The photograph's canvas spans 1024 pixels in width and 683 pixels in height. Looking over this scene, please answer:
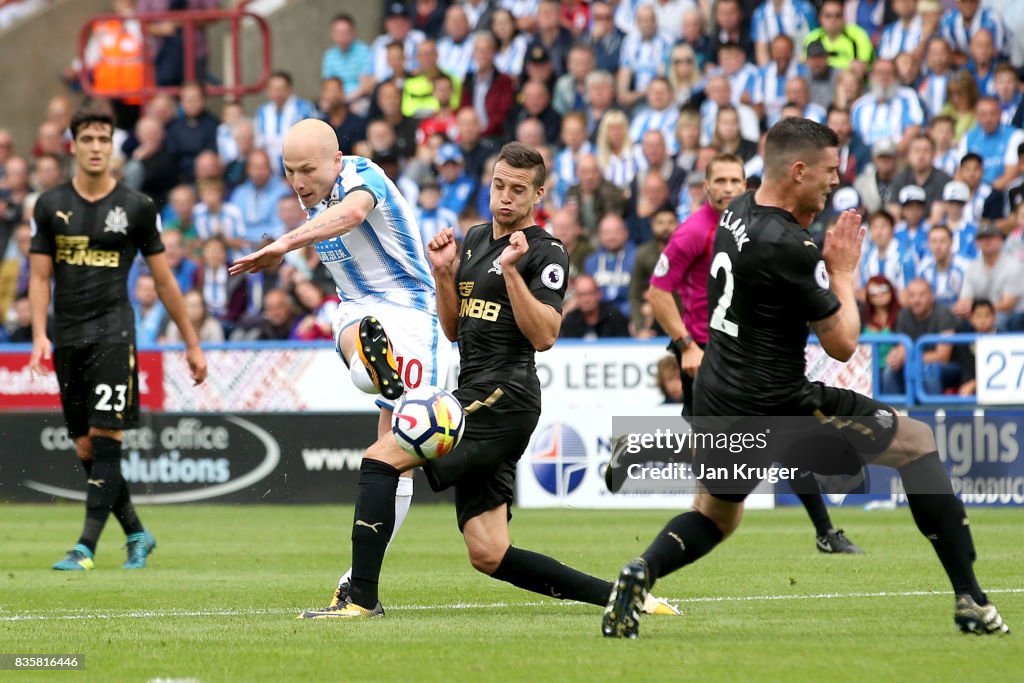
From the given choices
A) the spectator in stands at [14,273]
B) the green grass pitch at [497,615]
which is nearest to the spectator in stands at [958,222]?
the green grass pitch at [497,615]

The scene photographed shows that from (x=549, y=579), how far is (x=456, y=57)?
15157 millimetres

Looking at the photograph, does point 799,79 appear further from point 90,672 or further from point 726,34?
point 90,672

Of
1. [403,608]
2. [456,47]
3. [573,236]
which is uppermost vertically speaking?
[456,47]

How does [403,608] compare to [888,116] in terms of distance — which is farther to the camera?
[888,116]

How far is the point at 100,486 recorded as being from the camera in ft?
34.7

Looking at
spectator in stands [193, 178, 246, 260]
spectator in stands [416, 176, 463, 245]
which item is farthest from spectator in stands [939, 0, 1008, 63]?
spectator in stands [193, 178, 246, 260]

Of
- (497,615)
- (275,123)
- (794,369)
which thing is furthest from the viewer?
(275,123)

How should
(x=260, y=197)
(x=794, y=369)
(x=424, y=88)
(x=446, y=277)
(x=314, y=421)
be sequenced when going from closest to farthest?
1. (x=794, y=369)
2. (x=446, y=277)
3. (x=314, y=421)
4. (x=260, y=197)
5. (x=424, y=88)

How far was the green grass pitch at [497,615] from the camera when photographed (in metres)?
6.05

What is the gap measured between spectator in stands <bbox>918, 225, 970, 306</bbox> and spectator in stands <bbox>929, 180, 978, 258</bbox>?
0.20 feet

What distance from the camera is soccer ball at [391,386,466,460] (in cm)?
716

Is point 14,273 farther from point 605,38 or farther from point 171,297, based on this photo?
point 171,297

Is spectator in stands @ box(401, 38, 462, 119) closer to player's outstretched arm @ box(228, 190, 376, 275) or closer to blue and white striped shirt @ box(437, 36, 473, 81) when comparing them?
blue and white striped shirt @ box(437, 36, 473, 81)

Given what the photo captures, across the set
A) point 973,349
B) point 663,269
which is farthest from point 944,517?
point 973,349
